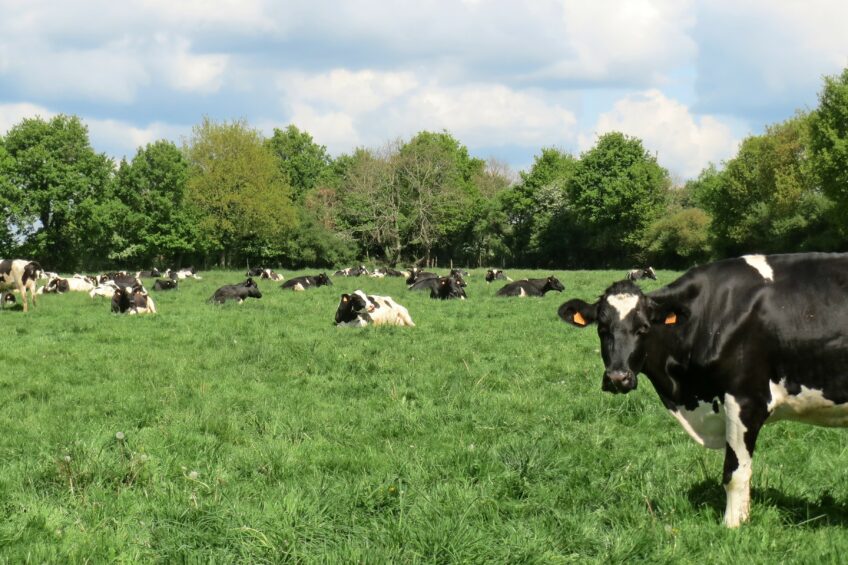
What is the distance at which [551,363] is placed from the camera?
39.7 ft

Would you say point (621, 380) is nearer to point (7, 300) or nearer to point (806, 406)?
point (806, 406)

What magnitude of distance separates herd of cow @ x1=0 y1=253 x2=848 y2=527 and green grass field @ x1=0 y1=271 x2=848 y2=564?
0.64 meters

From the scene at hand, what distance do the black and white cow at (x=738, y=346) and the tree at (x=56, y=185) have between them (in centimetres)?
5807

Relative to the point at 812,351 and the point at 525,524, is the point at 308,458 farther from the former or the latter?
the point at 812,351

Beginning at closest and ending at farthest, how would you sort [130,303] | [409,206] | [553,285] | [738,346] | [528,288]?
[738,346]
[130,303]
[528,288]
[553,285]
[409,206]

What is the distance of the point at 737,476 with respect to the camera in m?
5.29

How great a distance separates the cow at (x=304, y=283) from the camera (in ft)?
109

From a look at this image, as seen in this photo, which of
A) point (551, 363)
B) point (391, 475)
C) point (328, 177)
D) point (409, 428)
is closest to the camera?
point (391, 475)

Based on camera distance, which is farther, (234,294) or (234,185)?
(234,185)

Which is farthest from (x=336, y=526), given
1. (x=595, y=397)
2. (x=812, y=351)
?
(x=595, y=397)

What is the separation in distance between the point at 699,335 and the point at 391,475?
8.96 ft

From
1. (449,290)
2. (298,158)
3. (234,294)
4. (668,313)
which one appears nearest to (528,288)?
(449,290)

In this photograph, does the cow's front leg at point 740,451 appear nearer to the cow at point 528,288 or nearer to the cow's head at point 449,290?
the cow's head at point 449,290

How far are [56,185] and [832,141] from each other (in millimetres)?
55864
